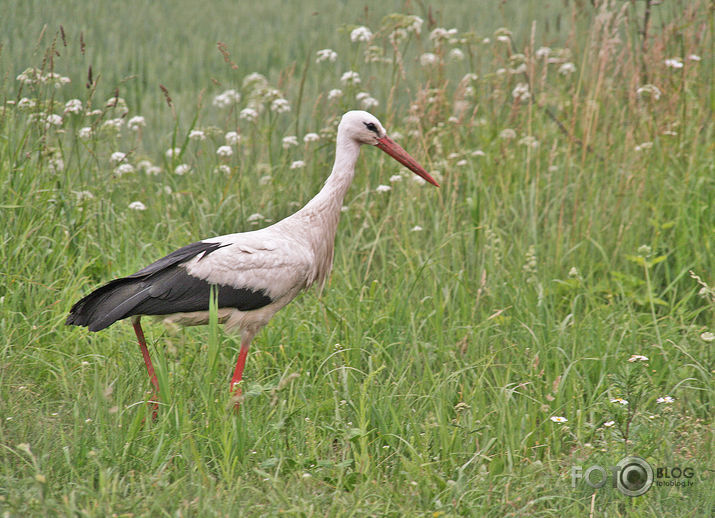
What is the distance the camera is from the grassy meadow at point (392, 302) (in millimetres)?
3086

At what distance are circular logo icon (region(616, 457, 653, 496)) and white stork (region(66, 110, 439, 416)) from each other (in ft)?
5.70

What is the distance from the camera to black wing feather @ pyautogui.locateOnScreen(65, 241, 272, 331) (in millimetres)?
3637

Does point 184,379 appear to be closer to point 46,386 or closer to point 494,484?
Result: point 46,386

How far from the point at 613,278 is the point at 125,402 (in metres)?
2.97

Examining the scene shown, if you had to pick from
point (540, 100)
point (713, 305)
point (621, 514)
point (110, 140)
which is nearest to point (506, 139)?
point (540, 100)

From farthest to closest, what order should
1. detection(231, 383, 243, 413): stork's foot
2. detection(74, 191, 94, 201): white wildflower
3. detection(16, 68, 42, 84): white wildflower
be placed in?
detection(74, 191, 94, 201): white wildflower < detection(16, 68, 42, 84): white wildflower < detection(231, 383, 243, 413): stork's foot

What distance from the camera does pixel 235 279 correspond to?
380 cm

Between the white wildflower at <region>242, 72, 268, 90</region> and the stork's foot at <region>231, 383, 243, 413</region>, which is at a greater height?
the white wildflower at <region>242, 72, 268, 90</region>

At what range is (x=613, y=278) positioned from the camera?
15.9ft

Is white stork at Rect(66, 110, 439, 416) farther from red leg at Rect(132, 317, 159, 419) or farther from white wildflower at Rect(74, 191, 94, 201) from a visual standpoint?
white wildflower at Rect(74, 191, 94, 201)

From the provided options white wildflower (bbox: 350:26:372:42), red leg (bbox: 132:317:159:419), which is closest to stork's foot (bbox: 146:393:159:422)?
red leg (bbox: 132:317:159:419)

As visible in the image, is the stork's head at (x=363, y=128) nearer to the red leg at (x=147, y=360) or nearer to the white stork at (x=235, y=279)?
the white stork at (x=235, y=279)

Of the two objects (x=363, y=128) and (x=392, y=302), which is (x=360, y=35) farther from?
(x=392, y=302)

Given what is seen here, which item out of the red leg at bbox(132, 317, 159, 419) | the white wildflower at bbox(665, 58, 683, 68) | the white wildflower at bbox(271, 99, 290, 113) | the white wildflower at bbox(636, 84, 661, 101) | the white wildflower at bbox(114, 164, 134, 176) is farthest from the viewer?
the white wildflower at bbox(665, 58, 683, 68)
